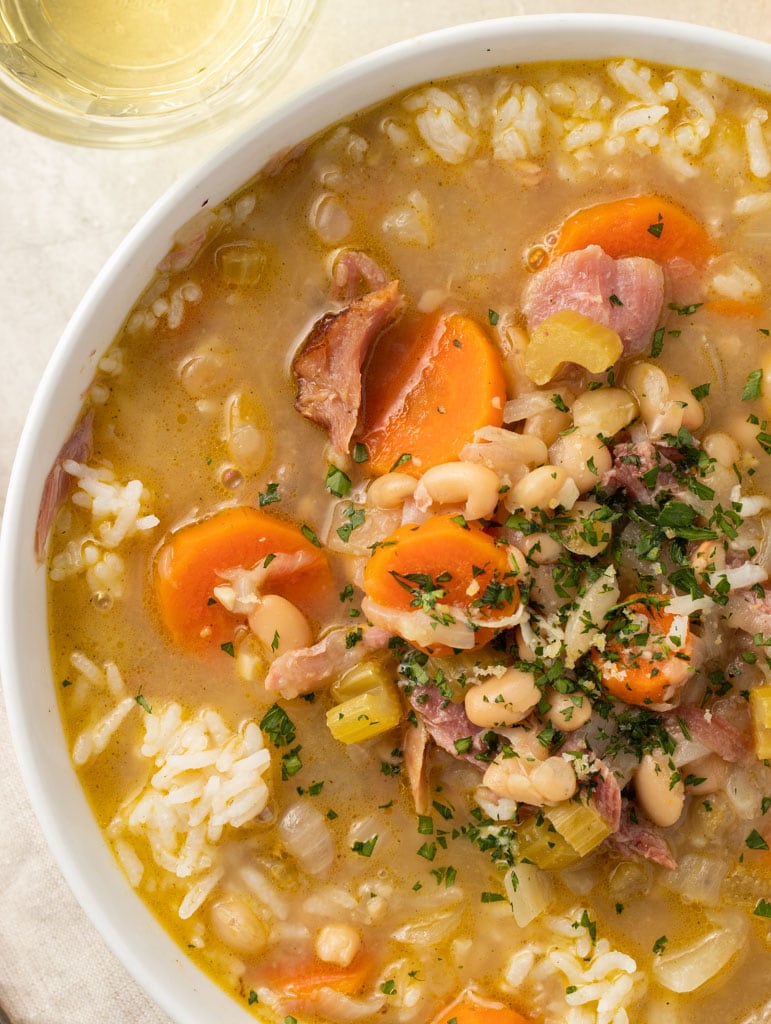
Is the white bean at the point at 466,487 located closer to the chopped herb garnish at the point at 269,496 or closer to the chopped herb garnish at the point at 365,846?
the chopped herb garnish at the point at 269,496

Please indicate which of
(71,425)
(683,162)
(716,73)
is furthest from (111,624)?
(716,73)

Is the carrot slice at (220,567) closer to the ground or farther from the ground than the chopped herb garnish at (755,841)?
farther from the ground

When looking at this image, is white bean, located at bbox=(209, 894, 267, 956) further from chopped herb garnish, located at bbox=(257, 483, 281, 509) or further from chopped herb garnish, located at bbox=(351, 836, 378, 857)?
chopped herb garnish, located at bbox=(257, 483, 281, 509)

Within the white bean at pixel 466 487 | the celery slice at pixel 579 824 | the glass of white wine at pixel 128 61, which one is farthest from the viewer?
the glass of white wine at pixel 128 61

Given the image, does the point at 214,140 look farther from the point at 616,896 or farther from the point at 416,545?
the point at 616,896

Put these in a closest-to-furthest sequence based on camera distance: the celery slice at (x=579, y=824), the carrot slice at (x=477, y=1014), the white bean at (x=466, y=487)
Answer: the white bean at (x=466, y=487) → the celery slice at (x=579, y=824) → the carrot slice at (x=477, y=1014)

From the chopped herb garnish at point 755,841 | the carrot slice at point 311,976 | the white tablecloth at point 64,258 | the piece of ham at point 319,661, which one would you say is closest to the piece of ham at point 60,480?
the white tablecloth at point 64,258

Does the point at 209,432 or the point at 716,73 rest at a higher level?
the point at 716,73
